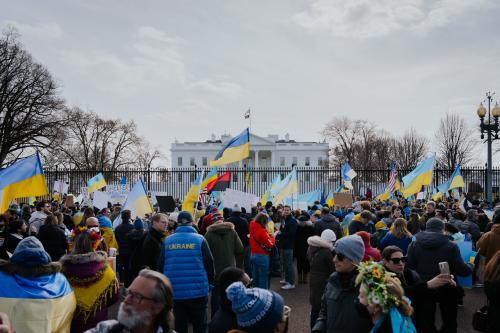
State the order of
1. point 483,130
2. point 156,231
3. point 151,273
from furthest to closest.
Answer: point 483,130
point 156,231
point 151,273

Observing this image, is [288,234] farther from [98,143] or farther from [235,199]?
[98,143]

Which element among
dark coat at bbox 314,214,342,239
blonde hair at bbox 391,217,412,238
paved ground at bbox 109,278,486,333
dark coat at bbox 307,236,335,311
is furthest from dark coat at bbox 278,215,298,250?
dark coat at bbox 307,236,335,311

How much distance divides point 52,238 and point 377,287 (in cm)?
644

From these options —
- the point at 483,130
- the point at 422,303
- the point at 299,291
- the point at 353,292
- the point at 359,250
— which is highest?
the point at 483,130

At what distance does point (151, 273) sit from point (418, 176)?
43.3 feet

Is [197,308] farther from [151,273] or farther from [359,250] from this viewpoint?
[151,273]

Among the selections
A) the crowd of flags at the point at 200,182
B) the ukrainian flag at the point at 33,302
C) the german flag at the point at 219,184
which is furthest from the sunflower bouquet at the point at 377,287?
the german flag at the point at 219,184

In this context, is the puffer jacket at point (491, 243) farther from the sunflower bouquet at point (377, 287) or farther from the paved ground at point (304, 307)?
the sunflower bouquet at point (377, 287)

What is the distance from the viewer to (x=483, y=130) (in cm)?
1728

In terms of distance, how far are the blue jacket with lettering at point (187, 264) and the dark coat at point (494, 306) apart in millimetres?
2934

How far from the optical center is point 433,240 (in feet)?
18.1

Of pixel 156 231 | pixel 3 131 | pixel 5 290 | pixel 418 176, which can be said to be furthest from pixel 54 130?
pixel 5 290

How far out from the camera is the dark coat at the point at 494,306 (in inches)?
151

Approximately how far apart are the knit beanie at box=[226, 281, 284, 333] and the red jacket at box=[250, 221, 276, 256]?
5.44 meters
